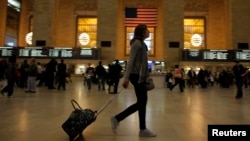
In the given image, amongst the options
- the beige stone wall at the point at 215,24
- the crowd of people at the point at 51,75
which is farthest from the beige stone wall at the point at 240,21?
the crowd of people at the point at 51,75

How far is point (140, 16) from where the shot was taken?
1128 inches

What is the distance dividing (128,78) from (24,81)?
11868 millimetres

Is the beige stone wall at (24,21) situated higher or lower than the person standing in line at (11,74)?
higher

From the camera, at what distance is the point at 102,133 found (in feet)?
13.8

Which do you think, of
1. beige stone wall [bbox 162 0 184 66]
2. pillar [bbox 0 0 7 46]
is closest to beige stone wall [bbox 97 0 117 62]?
beige stone wall [bbox 162 0 184 66]

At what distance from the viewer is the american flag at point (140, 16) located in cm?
2852

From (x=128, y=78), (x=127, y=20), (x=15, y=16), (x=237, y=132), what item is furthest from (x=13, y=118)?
(x=15, y=16)

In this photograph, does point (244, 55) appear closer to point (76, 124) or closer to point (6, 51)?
point (6, 51)

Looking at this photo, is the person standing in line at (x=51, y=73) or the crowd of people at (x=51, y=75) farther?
the person standing in line at (x=51, y=73)

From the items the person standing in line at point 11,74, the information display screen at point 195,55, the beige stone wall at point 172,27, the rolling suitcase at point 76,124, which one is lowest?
the rolling suitcase at point 76,124

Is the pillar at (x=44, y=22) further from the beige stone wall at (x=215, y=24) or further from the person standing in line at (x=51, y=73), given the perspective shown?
the beige stone wall at (x=215, y=24)

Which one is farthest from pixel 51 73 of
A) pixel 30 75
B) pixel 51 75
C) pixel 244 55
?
pixel 244 55

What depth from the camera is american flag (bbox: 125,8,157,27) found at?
2852 centimetres

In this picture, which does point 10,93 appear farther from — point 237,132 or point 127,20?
point 127,20
